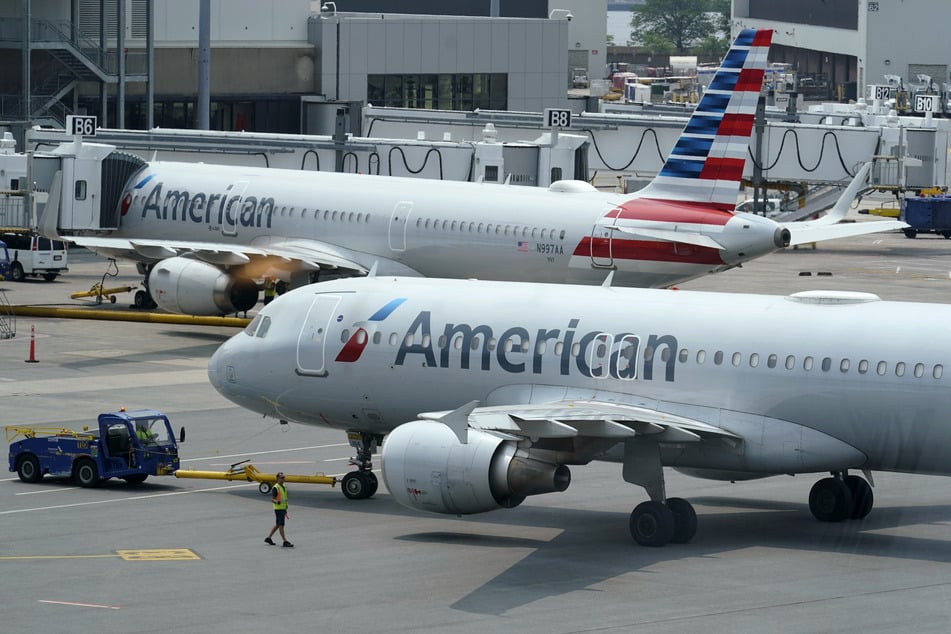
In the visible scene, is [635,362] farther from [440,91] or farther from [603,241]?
[440,91]

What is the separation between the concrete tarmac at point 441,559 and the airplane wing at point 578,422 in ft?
6.80

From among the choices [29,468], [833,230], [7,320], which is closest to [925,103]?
[833,230]

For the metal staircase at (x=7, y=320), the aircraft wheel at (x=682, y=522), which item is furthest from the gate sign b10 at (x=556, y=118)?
the aircraft wheel at (x=682, y=522)

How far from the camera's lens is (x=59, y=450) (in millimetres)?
35156

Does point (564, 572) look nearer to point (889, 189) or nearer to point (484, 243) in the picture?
point (484, 243)

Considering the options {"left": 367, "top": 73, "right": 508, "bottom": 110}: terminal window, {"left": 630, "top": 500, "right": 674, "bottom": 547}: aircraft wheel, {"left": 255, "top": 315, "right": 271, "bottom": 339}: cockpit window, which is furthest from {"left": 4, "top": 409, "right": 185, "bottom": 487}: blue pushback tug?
{"left": 367, "top": 73, "right": 508, "bottom": 110}: terminal window

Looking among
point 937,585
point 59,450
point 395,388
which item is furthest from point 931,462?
point 59,450

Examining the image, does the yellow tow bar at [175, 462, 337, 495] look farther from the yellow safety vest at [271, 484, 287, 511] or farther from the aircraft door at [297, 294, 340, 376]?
the yellow safety vest at [271, 484, 287, 511]

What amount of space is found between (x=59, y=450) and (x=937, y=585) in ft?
60.3

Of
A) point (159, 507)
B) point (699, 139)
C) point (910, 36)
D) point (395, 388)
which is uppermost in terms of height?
point (910, 36)

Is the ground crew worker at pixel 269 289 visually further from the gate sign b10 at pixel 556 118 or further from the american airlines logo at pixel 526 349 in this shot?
the american airlines logo at pixel 526 349

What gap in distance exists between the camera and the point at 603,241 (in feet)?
168

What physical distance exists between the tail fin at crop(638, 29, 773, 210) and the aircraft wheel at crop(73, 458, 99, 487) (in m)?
20.9

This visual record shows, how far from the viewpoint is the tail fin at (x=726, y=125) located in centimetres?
4794
